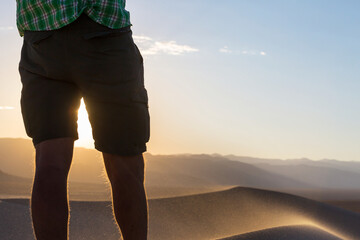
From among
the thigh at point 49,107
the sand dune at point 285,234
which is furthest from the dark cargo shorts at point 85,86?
the sand dune at point 285,234

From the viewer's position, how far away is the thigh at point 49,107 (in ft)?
5.83

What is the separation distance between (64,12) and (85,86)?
0.91 ft

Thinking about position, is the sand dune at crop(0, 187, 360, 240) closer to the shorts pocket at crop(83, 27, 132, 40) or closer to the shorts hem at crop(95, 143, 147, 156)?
the shorts hem at crop(95, 143, 147, 156)

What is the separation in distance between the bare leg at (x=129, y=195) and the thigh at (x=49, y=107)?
22cm

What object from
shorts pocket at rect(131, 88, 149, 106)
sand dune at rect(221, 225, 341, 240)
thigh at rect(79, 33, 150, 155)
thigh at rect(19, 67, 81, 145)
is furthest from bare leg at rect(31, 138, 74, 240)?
sand dune at rect(221, 225, 341, 240)

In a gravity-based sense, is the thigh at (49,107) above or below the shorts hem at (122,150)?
above

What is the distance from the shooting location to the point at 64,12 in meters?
1.77

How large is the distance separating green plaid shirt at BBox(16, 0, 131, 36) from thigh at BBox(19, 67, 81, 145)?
0.67 ft

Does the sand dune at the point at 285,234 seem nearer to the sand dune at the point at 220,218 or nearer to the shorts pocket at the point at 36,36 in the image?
the sand dune at the point at 220,218

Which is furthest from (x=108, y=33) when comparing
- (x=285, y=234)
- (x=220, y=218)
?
(x=220, y=218)

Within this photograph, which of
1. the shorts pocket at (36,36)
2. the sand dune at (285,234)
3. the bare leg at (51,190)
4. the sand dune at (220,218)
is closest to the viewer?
the bare leg at (51,190)

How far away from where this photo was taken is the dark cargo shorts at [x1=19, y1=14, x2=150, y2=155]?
5.90 ft

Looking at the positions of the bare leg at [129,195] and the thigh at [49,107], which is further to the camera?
the bare leg at [129,195]

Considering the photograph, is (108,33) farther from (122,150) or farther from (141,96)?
(122,150)
